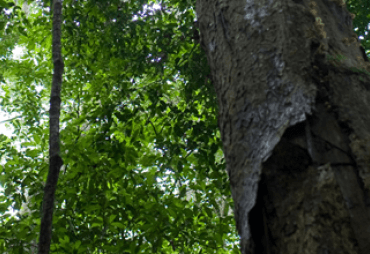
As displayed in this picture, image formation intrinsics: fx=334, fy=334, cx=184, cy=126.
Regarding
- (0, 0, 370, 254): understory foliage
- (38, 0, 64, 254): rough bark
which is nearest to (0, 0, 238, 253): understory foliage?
(0, 0, 370, 254): understory foliage

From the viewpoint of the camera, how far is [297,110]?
1.30 meters

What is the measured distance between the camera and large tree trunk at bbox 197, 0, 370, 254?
1.13 meters

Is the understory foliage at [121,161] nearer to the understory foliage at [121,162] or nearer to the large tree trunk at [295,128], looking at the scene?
the understory foliage at [121,162]

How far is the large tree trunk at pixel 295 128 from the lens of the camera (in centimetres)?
113

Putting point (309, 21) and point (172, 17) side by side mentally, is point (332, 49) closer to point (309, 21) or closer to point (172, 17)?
point (309, 21)

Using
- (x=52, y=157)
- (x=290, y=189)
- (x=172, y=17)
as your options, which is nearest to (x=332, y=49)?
(x=290, y=189)

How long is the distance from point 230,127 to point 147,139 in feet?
9.13

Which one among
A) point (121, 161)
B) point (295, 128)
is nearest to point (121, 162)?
point (121, 161)

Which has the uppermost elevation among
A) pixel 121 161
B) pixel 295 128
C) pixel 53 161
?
pixel 121 161

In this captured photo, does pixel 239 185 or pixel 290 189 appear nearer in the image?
pixel 290 189

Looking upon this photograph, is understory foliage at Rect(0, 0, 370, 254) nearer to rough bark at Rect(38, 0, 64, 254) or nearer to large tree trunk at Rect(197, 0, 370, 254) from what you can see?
rough bark at Rect(38, 0, 64, 254)

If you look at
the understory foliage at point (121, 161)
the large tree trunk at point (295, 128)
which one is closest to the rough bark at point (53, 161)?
the understory foliage at point (121, 161)

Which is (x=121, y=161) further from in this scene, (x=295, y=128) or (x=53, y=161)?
(x=295, y=128)

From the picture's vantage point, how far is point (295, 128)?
1.28 m
